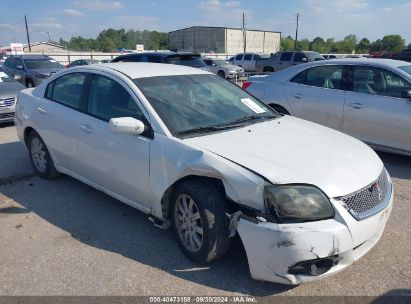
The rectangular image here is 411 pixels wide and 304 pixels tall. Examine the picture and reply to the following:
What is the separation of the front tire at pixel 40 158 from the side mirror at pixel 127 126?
6.39 ft

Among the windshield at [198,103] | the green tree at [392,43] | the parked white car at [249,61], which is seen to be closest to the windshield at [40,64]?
the windshield at [198,103]

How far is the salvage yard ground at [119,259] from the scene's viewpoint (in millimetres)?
2773

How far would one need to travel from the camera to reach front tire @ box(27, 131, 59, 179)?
4773mm

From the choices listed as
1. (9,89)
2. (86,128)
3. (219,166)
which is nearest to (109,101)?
(86,128)

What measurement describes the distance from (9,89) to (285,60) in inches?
658

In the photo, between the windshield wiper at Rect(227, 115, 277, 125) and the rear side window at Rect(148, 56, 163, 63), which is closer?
the windshield wiper at Rect(227, 115, 277, 125)

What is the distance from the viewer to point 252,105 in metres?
4.05

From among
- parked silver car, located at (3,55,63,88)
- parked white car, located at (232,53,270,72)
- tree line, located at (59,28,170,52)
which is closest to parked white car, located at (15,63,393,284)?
parked silver car, located at (3,55,63,88)

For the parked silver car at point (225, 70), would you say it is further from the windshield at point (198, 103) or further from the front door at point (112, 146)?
the front door at point (112, 146)

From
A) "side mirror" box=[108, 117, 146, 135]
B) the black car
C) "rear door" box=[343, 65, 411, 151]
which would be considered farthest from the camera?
the black car

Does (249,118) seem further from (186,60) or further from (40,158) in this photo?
(186,60)

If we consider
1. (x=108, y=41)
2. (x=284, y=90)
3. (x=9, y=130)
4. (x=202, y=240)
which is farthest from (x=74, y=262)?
(x=108, y=41)

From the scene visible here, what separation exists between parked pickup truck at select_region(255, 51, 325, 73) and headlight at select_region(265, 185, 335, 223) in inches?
775

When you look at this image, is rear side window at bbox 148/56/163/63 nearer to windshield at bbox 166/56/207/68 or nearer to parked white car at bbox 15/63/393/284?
windshield at bbox 166/56/207/68
